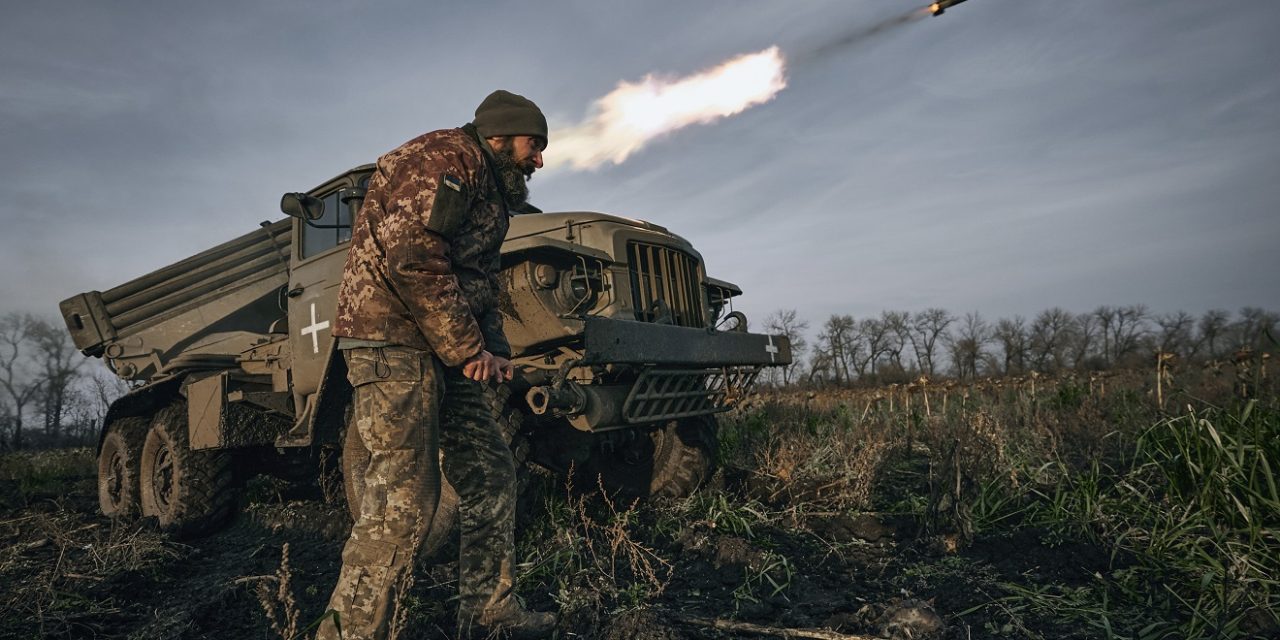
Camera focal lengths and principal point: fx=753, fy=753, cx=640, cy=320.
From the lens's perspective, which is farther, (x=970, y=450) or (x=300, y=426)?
(x=300, y=426)

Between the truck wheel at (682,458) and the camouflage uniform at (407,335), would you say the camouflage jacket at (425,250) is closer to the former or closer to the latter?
the camouflage uniform at (407,335)

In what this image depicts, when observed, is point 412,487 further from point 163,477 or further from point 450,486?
point 163,477

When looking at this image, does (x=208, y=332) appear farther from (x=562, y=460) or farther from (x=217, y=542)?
(x=562, y=460)

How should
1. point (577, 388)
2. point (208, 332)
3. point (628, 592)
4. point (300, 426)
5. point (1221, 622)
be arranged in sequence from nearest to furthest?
point (1221, 622) → point (628, 592) → point (577, 388) → point (300, 426) → point (208, 332)

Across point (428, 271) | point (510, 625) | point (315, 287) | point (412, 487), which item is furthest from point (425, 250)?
point (315, 287)

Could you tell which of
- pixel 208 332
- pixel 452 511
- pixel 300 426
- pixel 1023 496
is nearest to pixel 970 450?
pixel 1023 496

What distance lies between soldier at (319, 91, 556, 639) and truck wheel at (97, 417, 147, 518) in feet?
16.8

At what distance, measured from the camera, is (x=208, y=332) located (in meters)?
7.08

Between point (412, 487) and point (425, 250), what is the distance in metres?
0.83

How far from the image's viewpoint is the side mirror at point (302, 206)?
195 inches

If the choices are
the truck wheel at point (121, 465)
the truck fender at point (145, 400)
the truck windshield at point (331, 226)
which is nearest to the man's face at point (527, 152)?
the truck windshield at point (331, 226)

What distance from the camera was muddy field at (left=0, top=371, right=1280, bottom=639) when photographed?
282cm

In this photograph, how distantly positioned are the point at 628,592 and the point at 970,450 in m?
2.32

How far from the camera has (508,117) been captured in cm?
296
